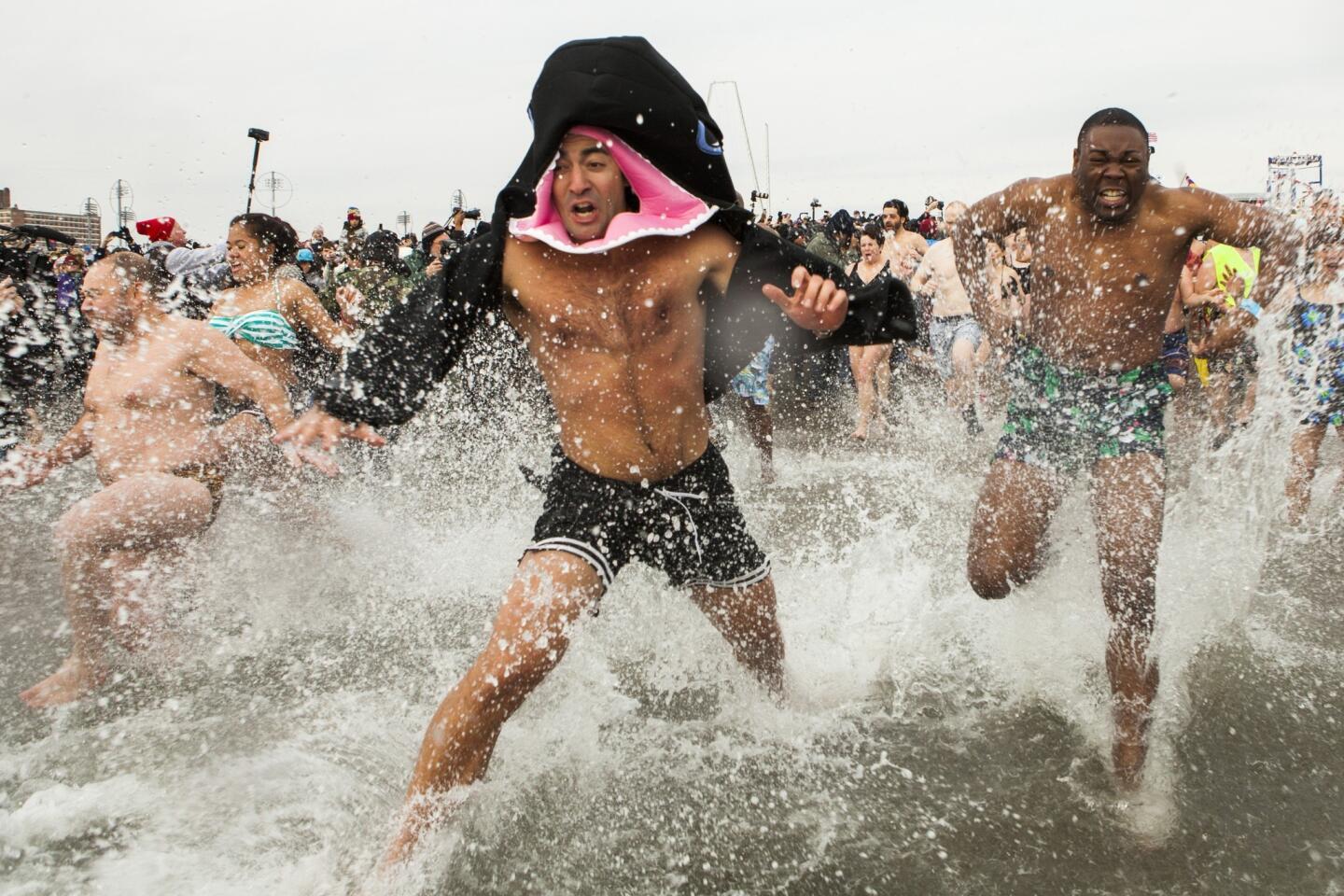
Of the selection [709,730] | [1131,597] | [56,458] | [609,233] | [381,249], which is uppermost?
[609,233]

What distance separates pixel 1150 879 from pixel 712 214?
2.05 m

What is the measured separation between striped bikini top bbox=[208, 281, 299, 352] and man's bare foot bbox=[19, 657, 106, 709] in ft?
7.04

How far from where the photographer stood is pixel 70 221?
20922 millimetres

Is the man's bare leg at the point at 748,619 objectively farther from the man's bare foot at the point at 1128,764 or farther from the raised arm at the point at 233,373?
the raised arm at the point at 233,373

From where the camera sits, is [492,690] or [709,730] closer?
[492,690]

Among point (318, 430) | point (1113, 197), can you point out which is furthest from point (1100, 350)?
point (318, 430)

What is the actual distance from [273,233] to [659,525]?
3701mm

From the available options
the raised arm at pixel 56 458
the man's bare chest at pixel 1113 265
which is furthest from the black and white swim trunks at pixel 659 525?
the raised arm at pixel 56 458

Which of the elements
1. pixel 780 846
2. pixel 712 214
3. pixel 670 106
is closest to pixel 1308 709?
pixel 780 846

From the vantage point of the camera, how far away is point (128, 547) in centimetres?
389

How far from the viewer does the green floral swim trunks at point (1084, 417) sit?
10.8 feet

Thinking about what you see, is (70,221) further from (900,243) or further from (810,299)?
(810,299)

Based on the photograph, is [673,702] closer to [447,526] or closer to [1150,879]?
[1150,879]

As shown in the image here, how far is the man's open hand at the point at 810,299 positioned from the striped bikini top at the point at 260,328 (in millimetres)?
3690
